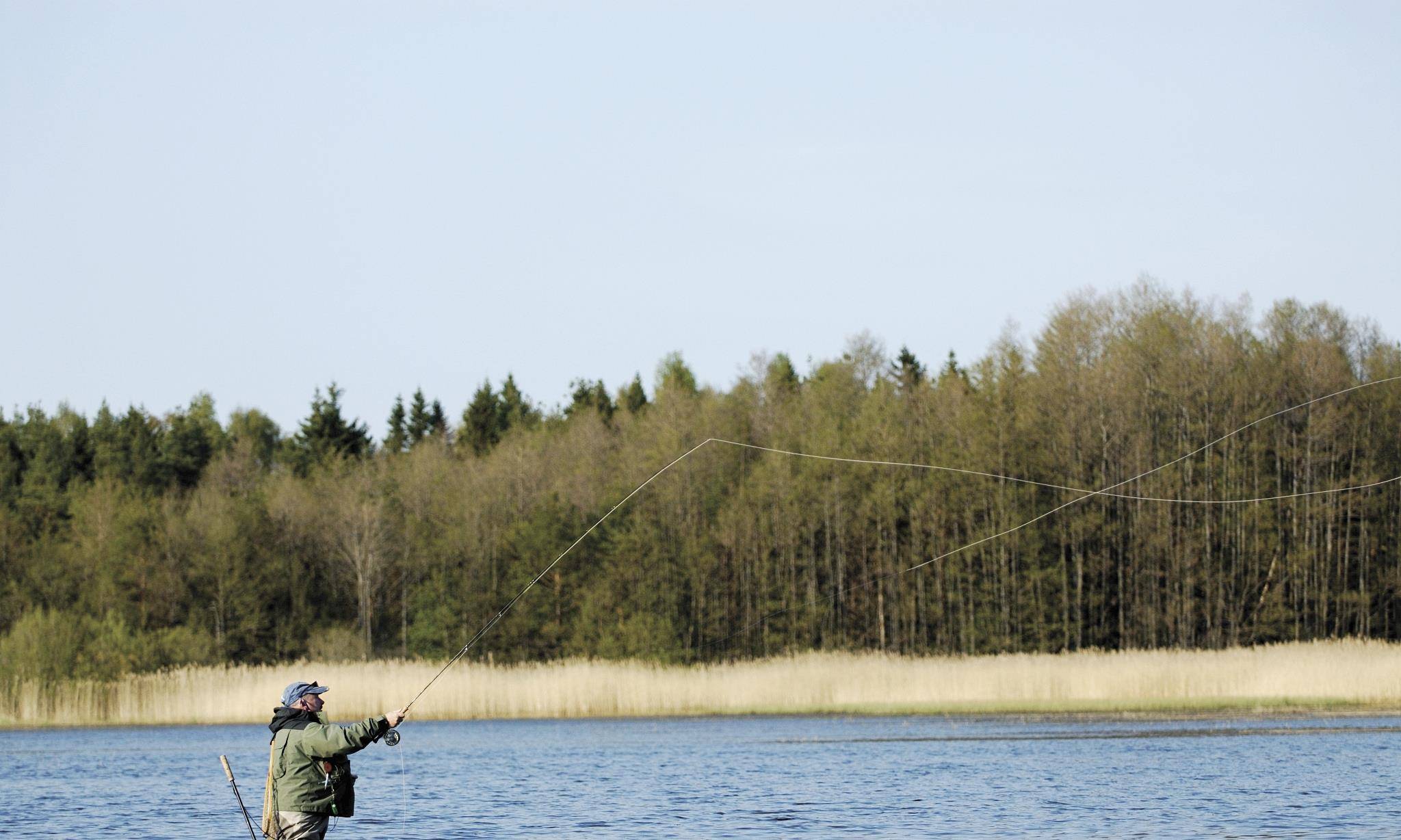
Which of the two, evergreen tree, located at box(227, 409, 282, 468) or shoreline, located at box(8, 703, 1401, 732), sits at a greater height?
evergreen tree, located at box(227, 409, 282, 468)

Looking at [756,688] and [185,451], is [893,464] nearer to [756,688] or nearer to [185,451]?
[756,688]

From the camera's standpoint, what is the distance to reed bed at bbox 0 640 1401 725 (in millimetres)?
32531

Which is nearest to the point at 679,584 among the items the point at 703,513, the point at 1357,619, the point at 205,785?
the point at 703,513

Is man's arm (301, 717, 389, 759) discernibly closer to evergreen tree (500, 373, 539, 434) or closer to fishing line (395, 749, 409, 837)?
fishing line (395, 749, 409, 837)

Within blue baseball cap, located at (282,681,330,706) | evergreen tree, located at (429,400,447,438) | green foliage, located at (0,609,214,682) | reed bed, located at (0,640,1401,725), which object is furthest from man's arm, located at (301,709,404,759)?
evergreen tree, located at (429,400,447,438)

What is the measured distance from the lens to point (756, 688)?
118ft

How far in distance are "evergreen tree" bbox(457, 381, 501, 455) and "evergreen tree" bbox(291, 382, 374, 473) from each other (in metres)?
5.31

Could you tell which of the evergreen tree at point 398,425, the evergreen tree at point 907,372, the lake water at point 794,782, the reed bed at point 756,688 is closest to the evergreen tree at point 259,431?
the evergreen tree at point 398,425

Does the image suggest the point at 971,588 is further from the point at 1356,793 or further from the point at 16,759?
the point at 1356,793

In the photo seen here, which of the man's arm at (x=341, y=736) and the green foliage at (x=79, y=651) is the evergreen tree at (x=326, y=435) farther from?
the man's arm at (x=341, y=736)

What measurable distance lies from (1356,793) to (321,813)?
1203 centimetres

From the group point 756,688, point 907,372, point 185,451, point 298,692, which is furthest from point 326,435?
point 298,692

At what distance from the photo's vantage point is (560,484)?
2502 inches

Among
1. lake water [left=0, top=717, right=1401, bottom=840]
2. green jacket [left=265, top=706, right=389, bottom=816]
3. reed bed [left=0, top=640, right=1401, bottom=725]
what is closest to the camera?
green jacket [left=265, top=706, right=389, bottom=816]
